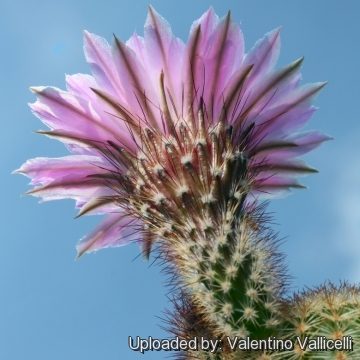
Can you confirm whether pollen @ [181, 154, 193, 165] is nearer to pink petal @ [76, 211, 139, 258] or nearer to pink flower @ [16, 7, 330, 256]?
pink flower @ [16, 7, 330, 256]

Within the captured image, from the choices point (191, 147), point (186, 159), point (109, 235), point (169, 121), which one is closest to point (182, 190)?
point (186, 159)

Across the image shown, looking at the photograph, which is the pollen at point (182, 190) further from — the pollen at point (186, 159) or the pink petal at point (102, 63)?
the pink petal at point (102, 63)

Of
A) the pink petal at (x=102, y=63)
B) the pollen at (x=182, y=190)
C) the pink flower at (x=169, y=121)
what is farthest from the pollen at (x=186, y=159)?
the pink petal at (x=102, y=63)

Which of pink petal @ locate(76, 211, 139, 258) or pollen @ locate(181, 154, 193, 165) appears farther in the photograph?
pink petal @ locate(76, 211, 139, 258)

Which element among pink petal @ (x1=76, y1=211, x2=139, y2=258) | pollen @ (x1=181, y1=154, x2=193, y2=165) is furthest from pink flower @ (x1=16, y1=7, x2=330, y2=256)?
pink petal @ (x1=76, y1=211, x2=139, y2=258)

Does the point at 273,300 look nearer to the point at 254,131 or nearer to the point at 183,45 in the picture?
the point at 254,131

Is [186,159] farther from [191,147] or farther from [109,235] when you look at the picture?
[109,235]

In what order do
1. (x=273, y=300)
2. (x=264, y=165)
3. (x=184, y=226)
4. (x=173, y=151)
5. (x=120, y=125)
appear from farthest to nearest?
(x=264, y=165), (x=120, y=125), (x=173, y=151), (x=184, y=226), (x=273, y=300)

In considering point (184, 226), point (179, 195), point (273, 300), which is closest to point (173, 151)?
point (179, 195)
